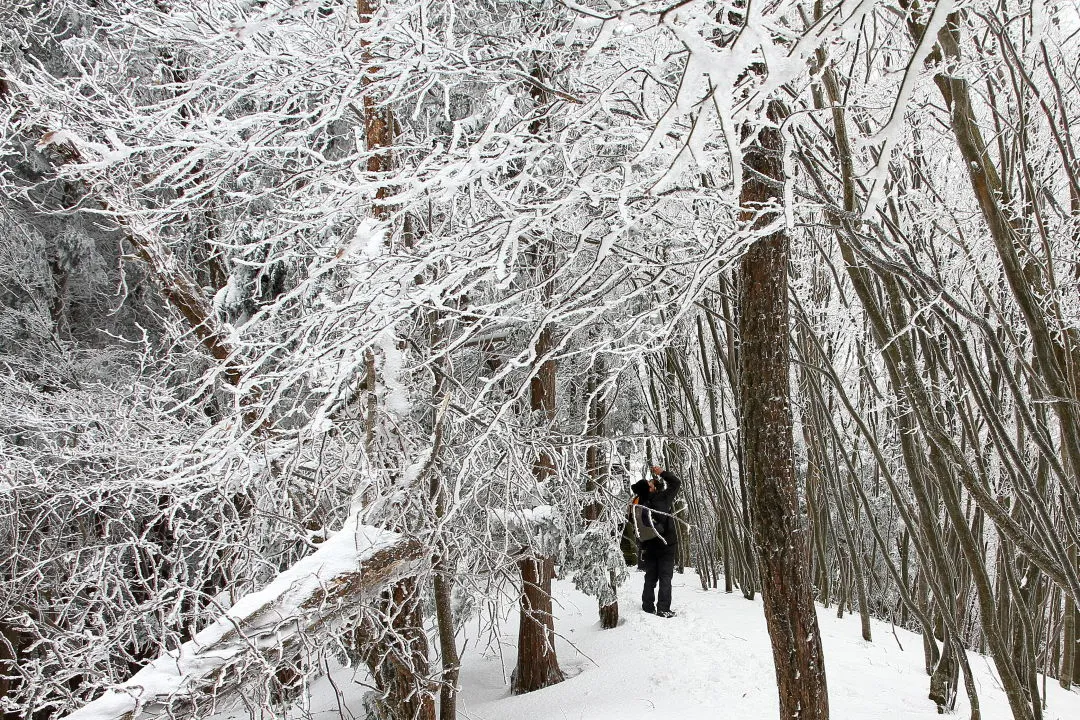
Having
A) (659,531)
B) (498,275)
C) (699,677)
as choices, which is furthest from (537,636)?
(498,275)

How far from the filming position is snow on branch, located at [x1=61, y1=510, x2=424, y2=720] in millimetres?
2740

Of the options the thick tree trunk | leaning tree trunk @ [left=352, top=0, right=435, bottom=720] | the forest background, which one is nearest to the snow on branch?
the forest background

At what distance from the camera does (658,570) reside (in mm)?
8672

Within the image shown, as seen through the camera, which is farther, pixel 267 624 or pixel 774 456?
pixel 774 456

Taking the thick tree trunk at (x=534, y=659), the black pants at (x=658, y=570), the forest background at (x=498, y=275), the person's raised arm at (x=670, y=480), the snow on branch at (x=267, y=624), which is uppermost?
the forest background at (x=498, y=275)

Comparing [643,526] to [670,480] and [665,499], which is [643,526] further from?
[670,480]

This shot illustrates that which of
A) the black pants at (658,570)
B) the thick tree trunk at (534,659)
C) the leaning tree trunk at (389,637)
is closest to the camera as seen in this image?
the leaning tree trunk at (389,637)

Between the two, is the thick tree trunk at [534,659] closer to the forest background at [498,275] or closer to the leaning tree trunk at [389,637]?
the forest background at [498,275]

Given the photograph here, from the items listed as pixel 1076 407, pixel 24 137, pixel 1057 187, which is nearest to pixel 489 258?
pixel 1076 407

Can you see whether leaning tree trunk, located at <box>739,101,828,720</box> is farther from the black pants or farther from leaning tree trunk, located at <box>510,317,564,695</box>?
Answer: the black pants

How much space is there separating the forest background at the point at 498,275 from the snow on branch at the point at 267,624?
0.08 feet

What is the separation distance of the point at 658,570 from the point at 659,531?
778mm

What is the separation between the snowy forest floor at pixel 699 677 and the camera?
5.85 metres

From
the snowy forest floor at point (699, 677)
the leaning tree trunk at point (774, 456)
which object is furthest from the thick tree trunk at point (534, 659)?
the leaning tree trunk at point (774, 456)
